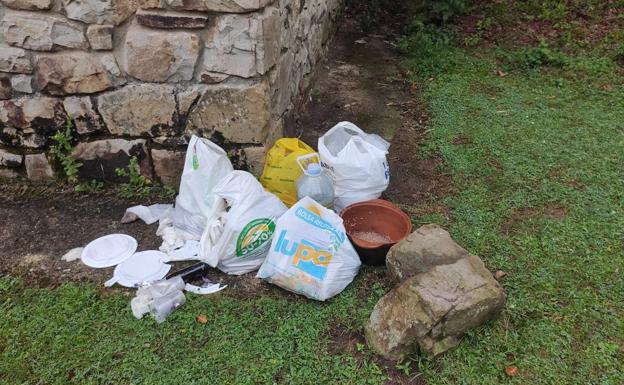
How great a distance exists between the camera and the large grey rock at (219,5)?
98.4 inches

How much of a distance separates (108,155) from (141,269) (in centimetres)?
82

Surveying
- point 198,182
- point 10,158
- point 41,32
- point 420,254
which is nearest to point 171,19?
point 41,32

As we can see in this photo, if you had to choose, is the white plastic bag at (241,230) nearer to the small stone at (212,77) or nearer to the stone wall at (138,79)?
the stone wall at (138,79)

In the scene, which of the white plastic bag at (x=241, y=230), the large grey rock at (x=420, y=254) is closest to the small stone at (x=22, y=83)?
the white plastic bag at (x=241, y=230)

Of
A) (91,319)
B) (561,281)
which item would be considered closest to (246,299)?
(91,319)

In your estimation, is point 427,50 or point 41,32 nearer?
point 41,32

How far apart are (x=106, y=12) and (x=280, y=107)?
1080 mm

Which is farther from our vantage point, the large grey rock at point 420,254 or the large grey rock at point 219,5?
the large grey rock at point 219,5

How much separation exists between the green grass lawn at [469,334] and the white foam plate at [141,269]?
10 cm

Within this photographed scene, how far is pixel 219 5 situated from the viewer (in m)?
2.51

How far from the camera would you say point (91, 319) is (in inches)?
88.0

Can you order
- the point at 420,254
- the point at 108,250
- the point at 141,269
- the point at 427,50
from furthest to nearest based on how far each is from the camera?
1. the point at 427,50
2. the point at 108,250
3. the point at 141,269
4. the point at 420,254

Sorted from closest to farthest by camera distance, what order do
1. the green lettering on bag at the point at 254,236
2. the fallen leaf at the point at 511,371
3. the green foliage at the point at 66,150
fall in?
the fallen leaf at the point at 511,371
the green lettering on bag at the point at 254,236
the green foliage at the point at 66,150

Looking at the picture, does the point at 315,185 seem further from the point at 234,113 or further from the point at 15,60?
the point at 15,60
